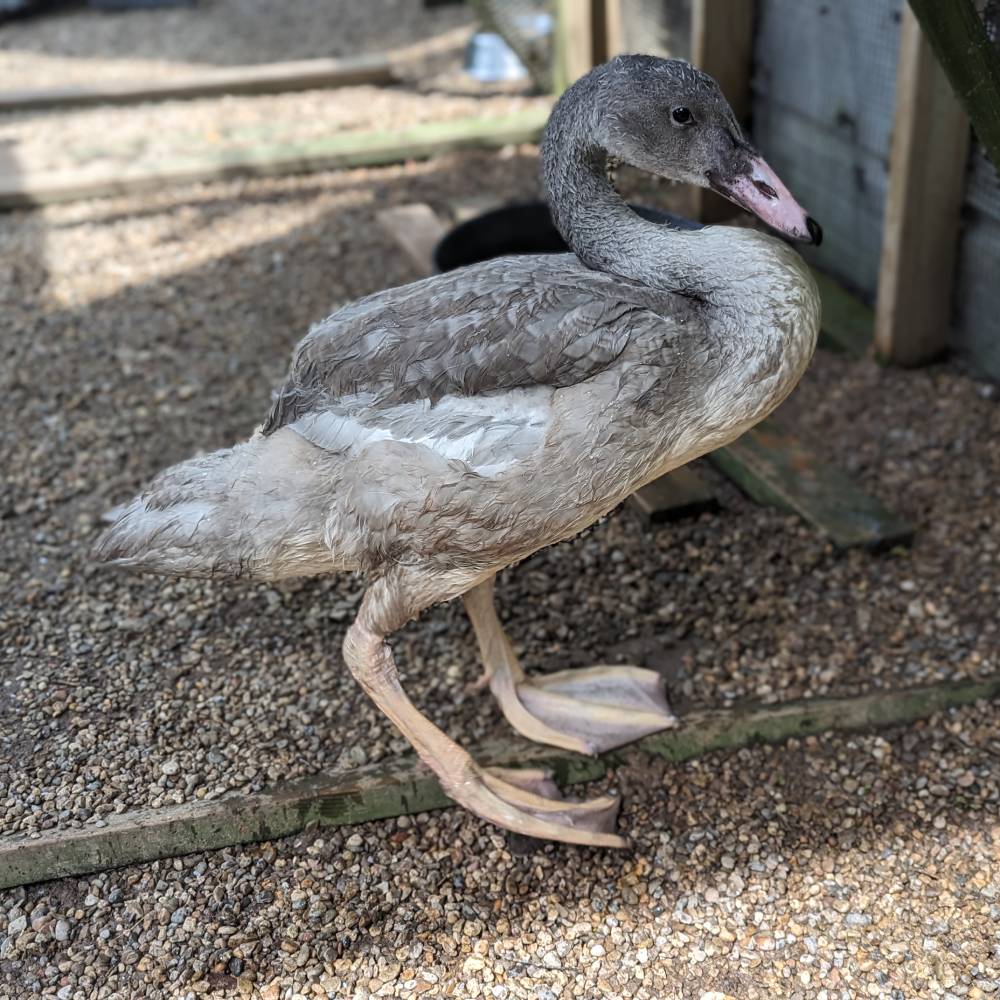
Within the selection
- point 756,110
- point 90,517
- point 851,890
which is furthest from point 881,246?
point 90,517

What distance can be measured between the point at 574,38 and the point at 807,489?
3071 millimetres

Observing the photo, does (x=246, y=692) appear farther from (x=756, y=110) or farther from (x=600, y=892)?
(x=756, y=110)

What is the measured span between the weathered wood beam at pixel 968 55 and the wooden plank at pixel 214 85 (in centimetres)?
517

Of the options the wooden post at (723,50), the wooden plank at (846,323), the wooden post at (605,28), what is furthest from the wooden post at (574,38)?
the wooden plank at (846,323)

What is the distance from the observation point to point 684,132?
6.73 feet

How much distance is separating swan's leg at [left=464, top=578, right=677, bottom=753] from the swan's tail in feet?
1.62

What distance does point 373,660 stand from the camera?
228cm

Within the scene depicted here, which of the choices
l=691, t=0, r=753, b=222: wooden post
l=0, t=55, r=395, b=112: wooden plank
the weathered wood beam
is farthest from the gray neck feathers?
l=0, t=55, r=395, b=112: wooden plank

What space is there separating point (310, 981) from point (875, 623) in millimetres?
1673

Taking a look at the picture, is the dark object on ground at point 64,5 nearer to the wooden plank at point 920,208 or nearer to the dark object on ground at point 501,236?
the dark object on ground at point 501,236

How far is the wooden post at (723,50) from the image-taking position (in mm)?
4488

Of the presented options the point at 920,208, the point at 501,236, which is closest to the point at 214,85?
the point at 501,236

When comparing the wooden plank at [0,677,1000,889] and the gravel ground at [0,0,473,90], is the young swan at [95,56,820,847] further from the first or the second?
the gravel ground at [0,0,473,90]

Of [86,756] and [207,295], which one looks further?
[207,295]
